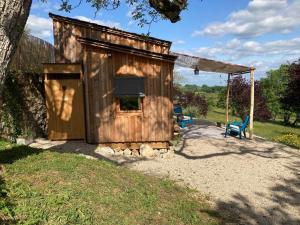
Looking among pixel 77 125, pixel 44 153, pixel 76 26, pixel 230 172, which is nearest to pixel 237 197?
pixel 230 172

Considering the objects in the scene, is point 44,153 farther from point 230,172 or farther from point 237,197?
point 230,172

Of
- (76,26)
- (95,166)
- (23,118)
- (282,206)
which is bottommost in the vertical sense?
(282,206)

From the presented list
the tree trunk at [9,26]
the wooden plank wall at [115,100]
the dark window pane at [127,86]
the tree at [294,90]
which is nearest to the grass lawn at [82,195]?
the tree trunk at [9,26]

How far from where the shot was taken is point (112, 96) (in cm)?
1174

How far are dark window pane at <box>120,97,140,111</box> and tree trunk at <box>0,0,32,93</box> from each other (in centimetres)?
777

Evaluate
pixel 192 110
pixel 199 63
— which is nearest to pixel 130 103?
pixel 199 63

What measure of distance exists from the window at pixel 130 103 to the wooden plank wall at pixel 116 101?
0.30 metres

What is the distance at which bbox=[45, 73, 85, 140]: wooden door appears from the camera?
476 inches

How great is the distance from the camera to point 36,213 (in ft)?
14.8

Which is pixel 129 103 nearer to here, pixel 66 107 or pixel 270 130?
pixel 66 107

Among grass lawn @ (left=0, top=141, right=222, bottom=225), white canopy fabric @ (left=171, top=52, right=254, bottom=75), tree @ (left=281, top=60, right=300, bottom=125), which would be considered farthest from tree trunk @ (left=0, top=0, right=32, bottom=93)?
tree @ (left=281, top=60, right=300, bottom=125)

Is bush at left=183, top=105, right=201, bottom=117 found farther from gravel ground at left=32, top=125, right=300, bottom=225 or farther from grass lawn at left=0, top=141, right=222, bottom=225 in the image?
grass lawn at left=0, top=141, right=222, bottom=225

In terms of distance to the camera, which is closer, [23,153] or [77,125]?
[23,153]

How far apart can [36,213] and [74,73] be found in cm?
830
